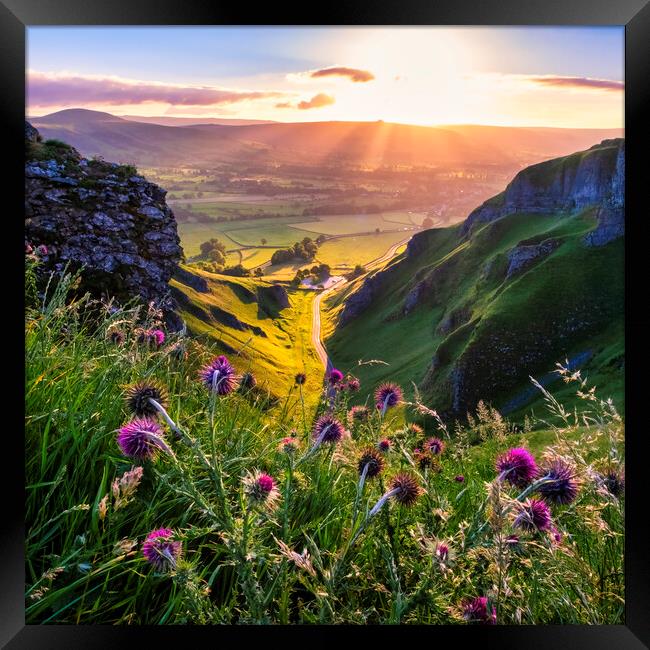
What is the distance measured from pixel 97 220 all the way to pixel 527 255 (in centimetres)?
10180

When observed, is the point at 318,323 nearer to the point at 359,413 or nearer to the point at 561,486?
the point at 359,413

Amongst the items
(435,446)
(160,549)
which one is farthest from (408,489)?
(435,446)

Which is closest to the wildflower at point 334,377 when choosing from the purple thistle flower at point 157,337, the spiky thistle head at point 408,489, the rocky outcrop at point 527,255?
the purple thistle flower at point 157,337

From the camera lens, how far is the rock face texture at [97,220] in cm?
1357

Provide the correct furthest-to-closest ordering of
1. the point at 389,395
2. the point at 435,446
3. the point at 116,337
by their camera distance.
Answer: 1. the point at 116,337
2. the point at 435,446
3. the point at 389,395

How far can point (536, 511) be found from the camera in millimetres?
2436

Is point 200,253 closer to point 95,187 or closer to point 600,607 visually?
point 95,187

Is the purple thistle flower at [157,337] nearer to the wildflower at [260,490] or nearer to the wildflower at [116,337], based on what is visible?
the wildflower at [116,337]

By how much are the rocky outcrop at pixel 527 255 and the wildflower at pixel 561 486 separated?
105 metres

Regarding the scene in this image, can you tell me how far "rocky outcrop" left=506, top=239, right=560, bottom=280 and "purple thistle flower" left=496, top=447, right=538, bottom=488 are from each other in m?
105

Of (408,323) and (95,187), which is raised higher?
(95,187)

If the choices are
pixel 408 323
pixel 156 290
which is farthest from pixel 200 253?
pixel 408 323

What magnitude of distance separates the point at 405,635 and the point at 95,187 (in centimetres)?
1483

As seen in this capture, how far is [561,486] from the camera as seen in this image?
2443 mm
